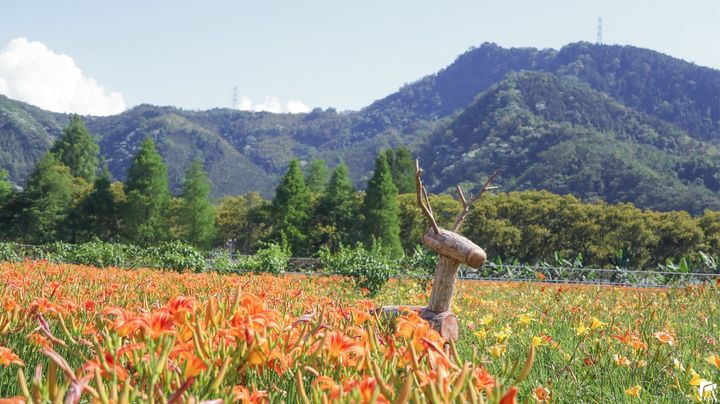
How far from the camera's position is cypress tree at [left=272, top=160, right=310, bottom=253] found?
115 ft

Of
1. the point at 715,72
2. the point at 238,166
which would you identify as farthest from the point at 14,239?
the point at 715,72

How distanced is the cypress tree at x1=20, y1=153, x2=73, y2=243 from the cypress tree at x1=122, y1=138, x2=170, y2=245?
13.6 feet

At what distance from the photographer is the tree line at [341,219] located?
33906 mm

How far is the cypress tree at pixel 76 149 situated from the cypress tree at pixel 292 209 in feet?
67.0

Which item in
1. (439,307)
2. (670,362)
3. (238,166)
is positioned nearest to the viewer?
(670,362)

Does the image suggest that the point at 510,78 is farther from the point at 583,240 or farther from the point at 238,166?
the point at 583,240

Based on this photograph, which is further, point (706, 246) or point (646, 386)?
point (706, 246)

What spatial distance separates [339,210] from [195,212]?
925 cm

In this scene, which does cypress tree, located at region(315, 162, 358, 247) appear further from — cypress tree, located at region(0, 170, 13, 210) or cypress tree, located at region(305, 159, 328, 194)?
cypress tree, located at region(0, 170, 13, 210)

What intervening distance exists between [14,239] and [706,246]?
132ft

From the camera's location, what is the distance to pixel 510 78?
143 metres

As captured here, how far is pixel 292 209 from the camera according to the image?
36.1m

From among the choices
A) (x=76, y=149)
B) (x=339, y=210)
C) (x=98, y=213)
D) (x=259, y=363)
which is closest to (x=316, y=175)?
(x=339, y=210)

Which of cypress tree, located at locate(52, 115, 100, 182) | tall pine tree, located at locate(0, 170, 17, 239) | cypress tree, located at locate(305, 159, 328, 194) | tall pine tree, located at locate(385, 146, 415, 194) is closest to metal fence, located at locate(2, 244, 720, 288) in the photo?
tall pine tree, located at locate(0, 170, 17, 239)
